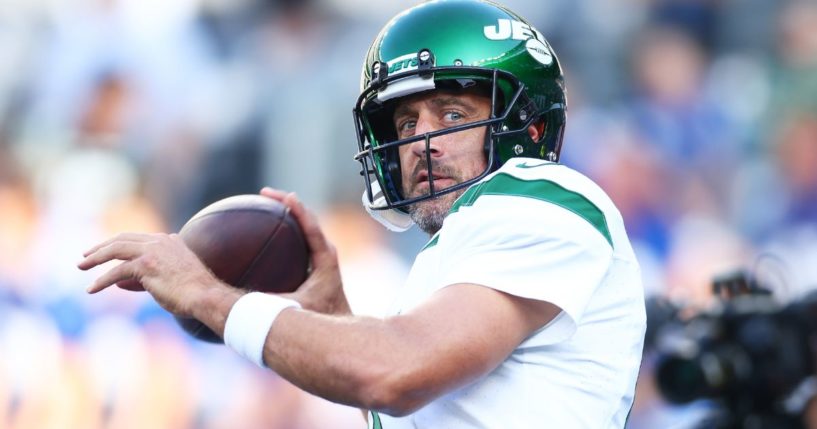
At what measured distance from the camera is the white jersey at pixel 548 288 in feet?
6.66

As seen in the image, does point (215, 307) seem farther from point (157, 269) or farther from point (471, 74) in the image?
point (471, 74)

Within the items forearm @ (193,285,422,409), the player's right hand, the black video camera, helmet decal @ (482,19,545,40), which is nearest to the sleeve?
forearm @ (193,285,422,409)

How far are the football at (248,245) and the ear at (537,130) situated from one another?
57 centimetres

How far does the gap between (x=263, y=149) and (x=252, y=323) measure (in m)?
4.86

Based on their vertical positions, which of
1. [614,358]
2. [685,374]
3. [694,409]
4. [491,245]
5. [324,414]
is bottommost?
[324,414]

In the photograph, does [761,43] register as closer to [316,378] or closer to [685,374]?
[685,374]

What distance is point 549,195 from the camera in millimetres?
2139

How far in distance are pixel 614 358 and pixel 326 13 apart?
5.24 metres

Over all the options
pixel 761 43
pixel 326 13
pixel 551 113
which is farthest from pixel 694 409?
pixel 326 13

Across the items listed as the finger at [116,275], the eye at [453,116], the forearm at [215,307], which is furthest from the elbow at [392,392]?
the eye at [453,116]

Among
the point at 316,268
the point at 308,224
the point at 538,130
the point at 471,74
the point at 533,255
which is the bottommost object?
the point at 316,268

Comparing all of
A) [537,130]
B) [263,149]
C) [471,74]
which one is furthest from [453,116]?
[263,149]

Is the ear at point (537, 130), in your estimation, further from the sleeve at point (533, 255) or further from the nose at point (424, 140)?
the sleeve at point (533, 255)

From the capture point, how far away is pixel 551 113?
2.64 m
